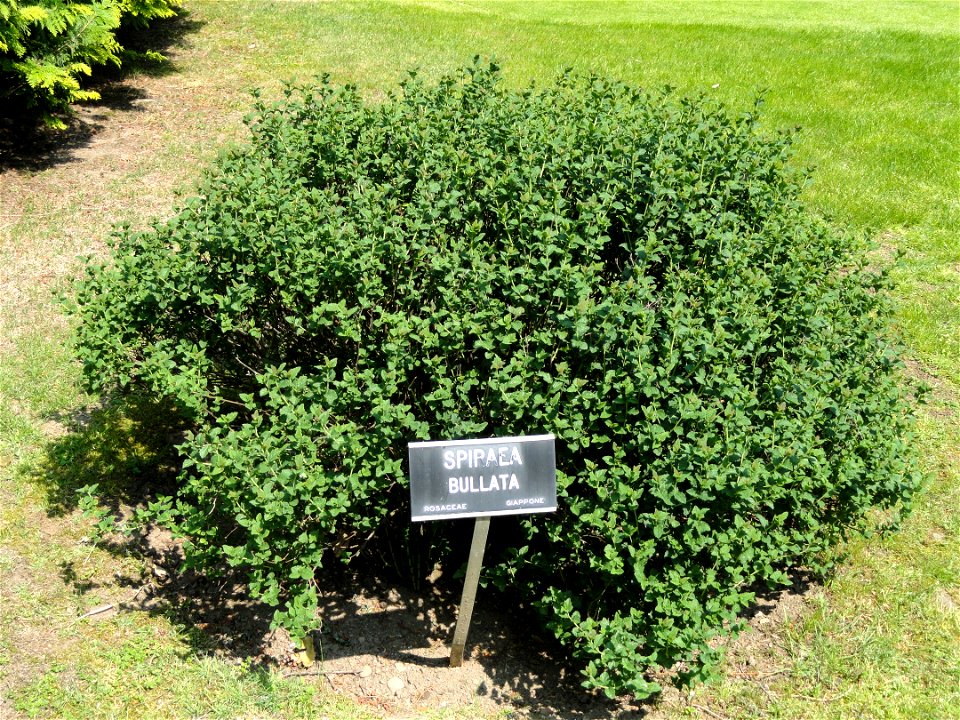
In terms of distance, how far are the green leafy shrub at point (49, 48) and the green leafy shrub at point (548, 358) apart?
4186mm

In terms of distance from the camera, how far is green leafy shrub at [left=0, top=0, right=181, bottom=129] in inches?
309

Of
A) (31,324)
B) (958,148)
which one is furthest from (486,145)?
(958,148)

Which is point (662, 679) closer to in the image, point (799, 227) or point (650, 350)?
point (650, 350)

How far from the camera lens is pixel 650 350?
12.6 ft

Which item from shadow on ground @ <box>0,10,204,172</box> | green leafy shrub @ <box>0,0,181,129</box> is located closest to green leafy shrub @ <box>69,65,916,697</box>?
green leafy shrub @ <box>0,0,181,129</box>

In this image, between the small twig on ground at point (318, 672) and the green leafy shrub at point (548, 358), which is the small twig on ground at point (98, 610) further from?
the small twig on ground at point (318, 672)

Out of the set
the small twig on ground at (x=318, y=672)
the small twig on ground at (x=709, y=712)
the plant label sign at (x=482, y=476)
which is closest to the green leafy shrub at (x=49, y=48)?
the small twig on ground at (x=318, y=672)

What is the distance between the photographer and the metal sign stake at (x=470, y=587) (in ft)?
12.2

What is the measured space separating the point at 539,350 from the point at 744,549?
1189 millimetres

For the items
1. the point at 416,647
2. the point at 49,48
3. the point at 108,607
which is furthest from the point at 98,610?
the point at 49,48

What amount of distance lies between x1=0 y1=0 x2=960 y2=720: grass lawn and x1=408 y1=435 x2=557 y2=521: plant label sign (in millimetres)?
1083

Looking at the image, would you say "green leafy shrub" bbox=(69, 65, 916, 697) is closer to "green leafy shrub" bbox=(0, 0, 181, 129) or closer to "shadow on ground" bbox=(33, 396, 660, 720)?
"shadow on ground" bbox=(33, 396, 660, 720)

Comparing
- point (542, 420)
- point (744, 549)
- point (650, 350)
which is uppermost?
point (650, 350)

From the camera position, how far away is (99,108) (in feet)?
32.2
